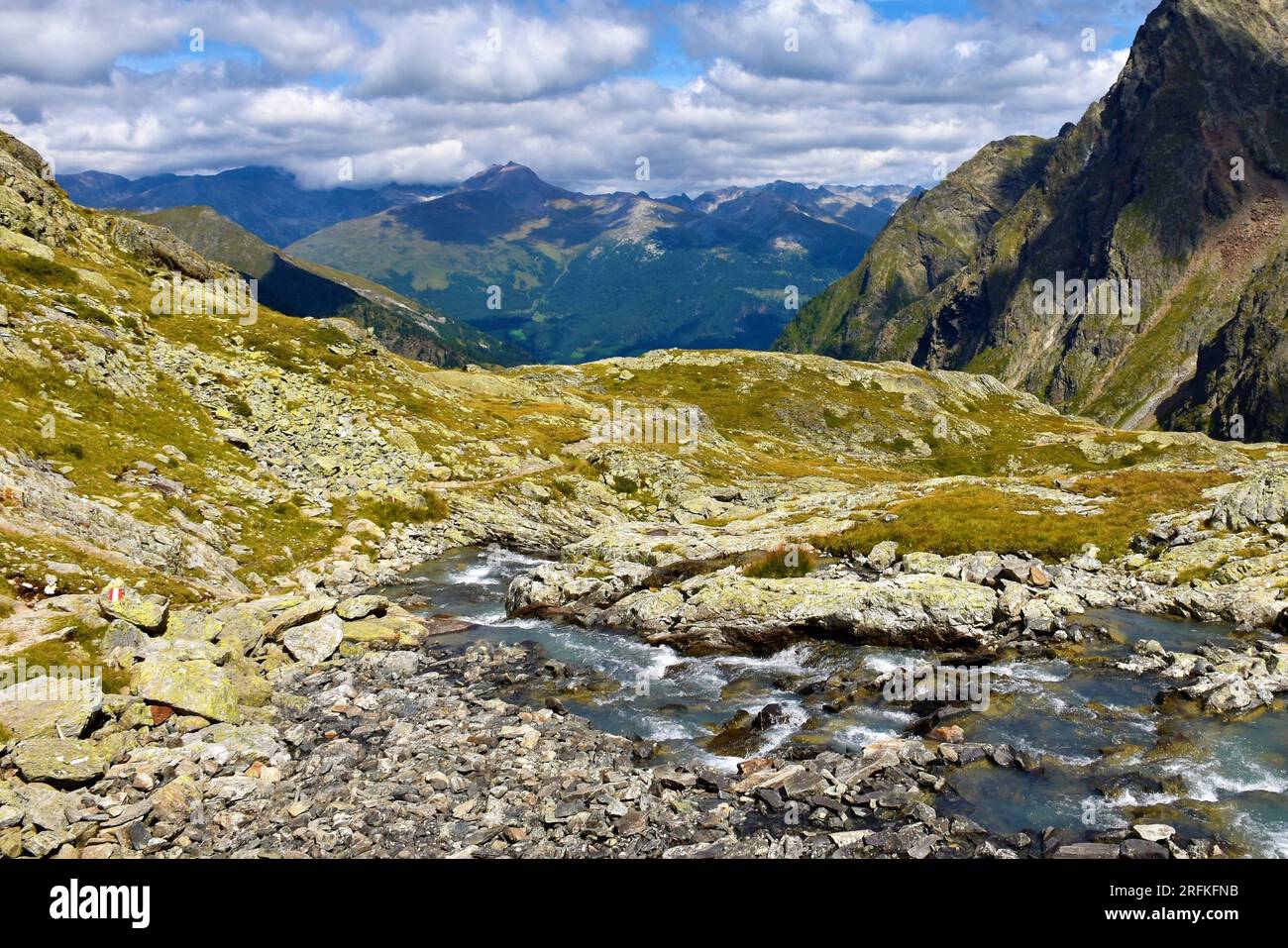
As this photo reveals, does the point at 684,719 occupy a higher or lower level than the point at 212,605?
lower

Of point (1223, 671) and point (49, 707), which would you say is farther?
point (1223, 671)

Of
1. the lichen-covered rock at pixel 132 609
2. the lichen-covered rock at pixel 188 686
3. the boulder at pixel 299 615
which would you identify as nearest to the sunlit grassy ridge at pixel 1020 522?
the boulder at pixel 299 615

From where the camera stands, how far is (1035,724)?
1232 inches

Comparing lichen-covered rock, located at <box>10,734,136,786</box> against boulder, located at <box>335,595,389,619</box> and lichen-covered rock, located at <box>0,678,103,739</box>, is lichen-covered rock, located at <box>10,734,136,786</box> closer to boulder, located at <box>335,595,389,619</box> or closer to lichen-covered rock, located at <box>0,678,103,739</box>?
lichen-covered rock, located at <box>0,678,103,739</box>

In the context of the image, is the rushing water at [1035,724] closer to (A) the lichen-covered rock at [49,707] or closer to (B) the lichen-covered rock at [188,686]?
(B) the lichen-covered rock at [188,686]

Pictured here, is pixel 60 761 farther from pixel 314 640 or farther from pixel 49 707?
pixel 314 640

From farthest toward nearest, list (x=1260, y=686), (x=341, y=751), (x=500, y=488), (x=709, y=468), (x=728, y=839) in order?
(x=709, y=468) < (x=500, y=488) < (x=1260, y=686) < (x=341, y=751) < (x=728, y=839)

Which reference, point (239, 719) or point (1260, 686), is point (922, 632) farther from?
point (239, 719)

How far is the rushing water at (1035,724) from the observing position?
2481 cm

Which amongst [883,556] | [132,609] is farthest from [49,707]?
[883,556]

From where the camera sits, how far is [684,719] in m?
34.7

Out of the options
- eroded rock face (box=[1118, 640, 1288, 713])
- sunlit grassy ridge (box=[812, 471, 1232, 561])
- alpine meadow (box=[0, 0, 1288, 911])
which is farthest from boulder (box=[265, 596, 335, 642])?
eroded rock face (box=[1118, 640, 1288, 713])
